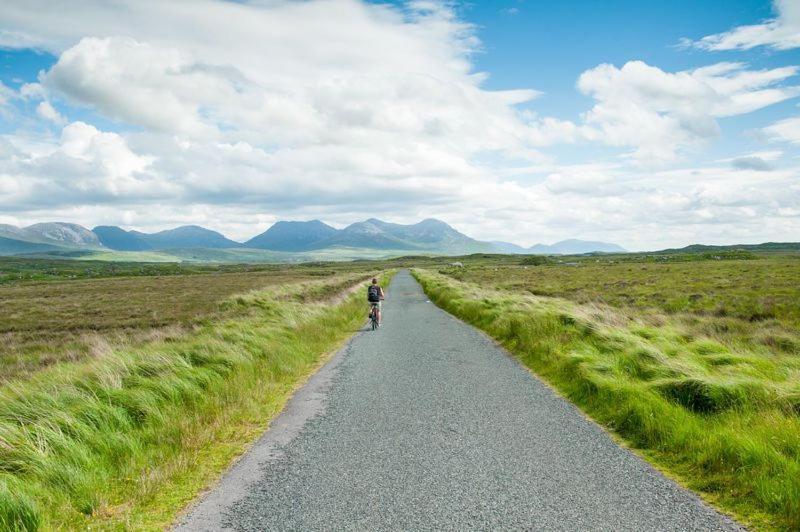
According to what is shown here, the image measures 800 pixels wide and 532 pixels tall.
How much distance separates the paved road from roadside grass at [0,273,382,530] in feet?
1.82

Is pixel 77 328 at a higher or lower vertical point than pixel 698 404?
lower

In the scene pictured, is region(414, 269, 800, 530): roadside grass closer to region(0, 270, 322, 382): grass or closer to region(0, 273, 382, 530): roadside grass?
region(0, 273, 382, 530): roadside grass

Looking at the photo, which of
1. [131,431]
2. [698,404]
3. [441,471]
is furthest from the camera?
A: [698,404]

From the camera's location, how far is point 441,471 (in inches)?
235

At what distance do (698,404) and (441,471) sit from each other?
509cm

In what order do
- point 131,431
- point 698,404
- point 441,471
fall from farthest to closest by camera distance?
point 698,404
point 131,431
point 441,471

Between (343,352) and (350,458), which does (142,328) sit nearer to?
(343,352)

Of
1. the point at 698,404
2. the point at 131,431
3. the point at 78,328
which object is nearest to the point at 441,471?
the point at 131,431

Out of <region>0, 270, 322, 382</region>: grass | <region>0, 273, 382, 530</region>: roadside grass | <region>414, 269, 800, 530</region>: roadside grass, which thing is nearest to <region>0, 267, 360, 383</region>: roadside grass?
<region>0, 270, 322, 382</region>: grass

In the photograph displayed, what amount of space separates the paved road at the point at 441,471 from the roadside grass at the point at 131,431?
1.82 ft

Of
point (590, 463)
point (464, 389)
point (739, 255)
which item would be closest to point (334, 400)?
point (464, 389)

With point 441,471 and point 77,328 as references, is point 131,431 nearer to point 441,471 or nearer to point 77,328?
point 441,471

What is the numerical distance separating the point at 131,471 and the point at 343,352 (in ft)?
32.3

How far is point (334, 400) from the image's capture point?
9.54m
